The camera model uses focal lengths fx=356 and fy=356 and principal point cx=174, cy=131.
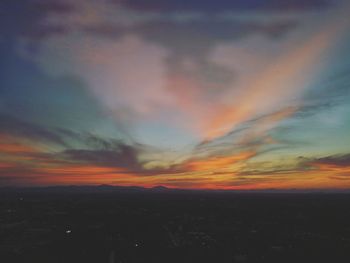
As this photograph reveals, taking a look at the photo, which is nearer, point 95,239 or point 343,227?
point 95,239

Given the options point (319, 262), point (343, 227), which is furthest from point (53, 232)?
point (343, 227)

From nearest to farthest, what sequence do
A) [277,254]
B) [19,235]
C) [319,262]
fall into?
[319,262] < [277,254] < [19,235]

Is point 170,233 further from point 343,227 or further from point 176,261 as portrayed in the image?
point 343,227

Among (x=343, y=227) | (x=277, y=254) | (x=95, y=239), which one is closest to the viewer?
(x=277, y=254)

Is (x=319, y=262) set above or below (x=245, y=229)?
below

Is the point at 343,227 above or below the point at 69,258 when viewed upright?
above

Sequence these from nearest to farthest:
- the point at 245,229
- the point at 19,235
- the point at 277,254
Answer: the point at 277,254
the point at 19,235
the point at 245,229

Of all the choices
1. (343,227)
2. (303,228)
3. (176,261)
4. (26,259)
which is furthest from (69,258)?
(343,227)

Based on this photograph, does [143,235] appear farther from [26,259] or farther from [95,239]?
[26,259]

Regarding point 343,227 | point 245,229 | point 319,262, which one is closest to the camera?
point 319,262
